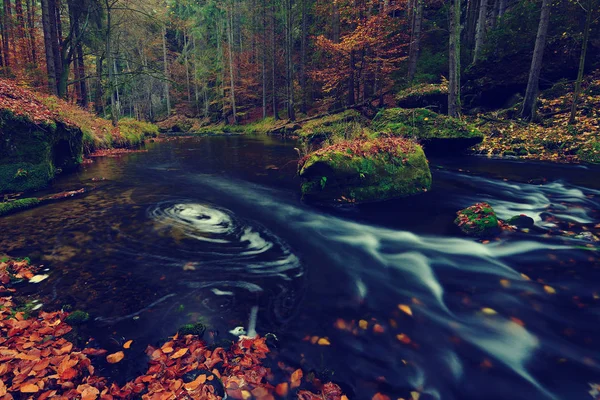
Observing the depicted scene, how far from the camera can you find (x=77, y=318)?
11.5ft

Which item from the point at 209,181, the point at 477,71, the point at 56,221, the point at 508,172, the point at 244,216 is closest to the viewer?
the point at 56,221

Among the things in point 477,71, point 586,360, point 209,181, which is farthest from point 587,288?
point 477,71

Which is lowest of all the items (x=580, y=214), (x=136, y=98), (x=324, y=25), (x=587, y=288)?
(x=587, y=288)

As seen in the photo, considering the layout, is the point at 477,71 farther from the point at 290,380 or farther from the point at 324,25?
the point at 290,380

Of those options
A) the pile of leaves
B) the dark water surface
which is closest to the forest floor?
the dark water surface

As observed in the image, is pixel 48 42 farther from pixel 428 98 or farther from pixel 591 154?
pixel 591 154

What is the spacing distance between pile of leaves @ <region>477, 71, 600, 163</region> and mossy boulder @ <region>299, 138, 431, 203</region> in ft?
23.4

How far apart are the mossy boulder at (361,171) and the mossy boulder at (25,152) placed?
7952 mm

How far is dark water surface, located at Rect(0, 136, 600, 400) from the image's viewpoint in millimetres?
3062

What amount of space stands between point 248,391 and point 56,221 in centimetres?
640

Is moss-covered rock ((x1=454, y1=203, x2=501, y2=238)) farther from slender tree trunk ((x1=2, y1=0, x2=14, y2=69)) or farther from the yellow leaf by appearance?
slender tree trunk ((x1=2, y1=0, x2=14, y2=69))

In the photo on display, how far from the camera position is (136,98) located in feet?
162

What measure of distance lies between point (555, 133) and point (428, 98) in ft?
20.4

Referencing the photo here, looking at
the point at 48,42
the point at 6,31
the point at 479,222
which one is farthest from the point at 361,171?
the point at 6,31
